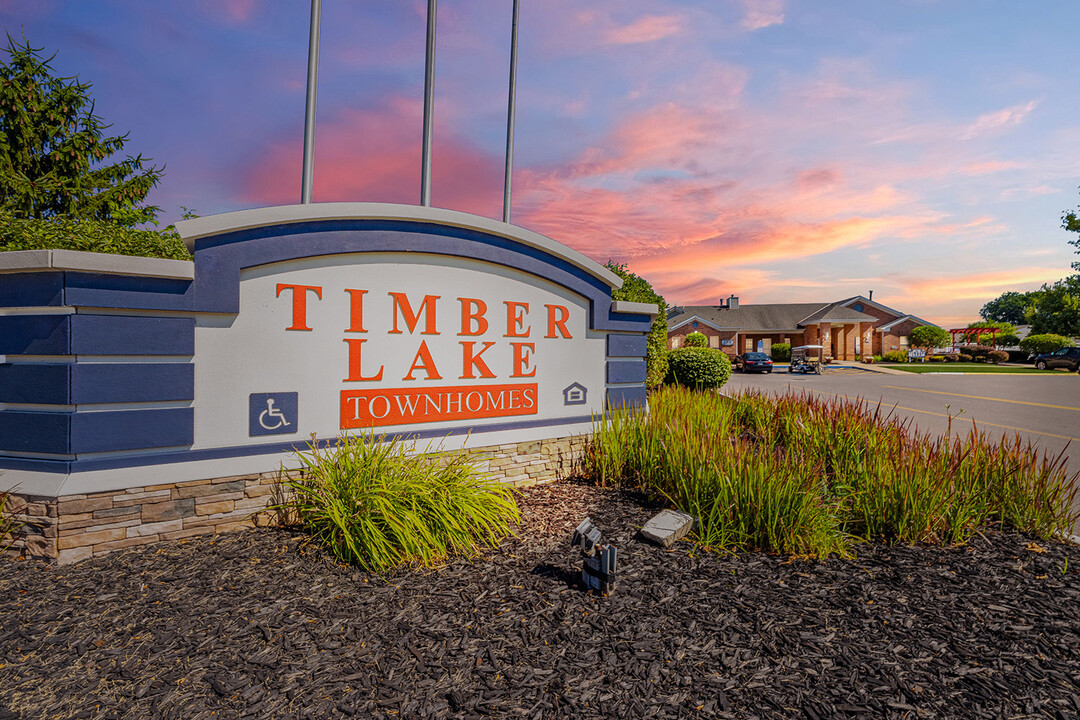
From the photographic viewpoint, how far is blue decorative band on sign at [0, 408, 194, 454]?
4.30m

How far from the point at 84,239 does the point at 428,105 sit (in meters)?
5.11

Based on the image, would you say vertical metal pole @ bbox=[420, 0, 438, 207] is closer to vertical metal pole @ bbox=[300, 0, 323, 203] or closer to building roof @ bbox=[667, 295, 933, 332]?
vertical metal pole @ bbox=[300, 0, 323, 203]

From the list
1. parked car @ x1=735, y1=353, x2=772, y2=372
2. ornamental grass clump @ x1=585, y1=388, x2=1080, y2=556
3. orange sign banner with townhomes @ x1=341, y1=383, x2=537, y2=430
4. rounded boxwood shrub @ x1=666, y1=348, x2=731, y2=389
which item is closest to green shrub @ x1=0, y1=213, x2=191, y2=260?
orange sign banner with townhomes @ x1=341, y1=383, x2=537, y2=430

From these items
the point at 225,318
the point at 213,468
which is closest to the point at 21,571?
the point at 213,468

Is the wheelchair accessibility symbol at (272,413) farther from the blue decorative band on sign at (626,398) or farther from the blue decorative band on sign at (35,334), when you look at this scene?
the blue decorative band on sign at (626,398)

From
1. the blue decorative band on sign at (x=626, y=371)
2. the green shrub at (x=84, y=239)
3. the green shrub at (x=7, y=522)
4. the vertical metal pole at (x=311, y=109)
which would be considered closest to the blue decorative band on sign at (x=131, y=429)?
the green shrub at (x=7, y=522)

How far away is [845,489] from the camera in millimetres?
5191

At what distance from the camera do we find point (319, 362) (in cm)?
522

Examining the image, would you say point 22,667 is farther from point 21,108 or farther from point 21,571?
point 21,108

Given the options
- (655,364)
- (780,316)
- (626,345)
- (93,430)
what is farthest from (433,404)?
(780,316)

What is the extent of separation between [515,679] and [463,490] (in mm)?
2058

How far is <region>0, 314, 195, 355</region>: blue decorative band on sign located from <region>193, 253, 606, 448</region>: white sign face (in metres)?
0.24

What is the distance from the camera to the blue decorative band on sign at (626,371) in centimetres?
743

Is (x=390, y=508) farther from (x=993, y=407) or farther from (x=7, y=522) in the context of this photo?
(x=993, y=407)
